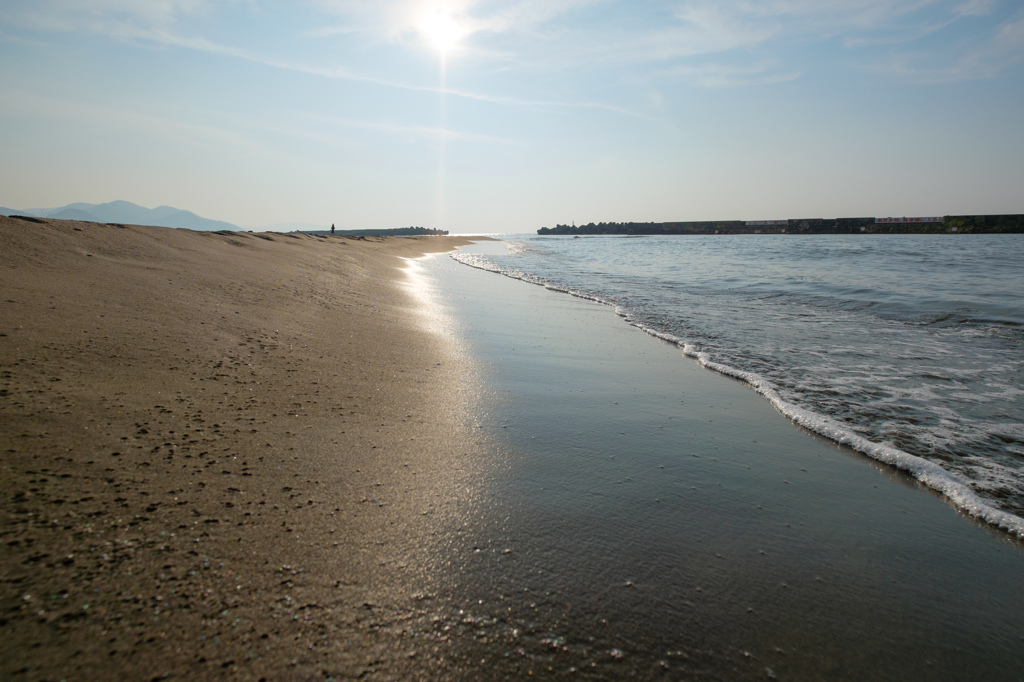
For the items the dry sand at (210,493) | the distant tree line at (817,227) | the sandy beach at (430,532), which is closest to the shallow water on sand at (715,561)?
→ the sandy beach at (430,532)

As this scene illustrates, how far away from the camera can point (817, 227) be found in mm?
87625

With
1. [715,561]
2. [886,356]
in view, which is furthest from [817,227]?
[715,561]

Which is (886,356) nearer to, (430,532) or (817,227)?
(430,532)

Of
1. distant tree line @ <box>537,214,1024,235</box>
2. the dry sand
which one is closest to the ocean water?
the dry sand

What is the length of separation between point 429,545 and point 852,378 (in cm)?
489

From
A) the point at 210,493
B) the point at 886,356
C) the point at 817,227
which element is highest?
the point at 817,227

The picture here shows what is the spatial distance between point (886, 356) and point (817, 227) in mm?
98523

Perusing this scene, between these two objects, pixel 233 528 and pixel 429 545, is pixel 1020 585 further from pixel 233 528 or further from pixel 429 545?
pixel 233 528

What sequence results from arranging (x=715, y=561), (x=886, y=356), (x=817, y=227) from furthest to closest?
(x=817, y=227) → (x=886, y=356) → (x=715, y=561)

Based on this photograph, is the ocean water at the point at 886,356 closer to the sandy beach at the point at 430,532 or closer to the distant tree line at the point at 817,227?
the sandy beach at the point at 430,532

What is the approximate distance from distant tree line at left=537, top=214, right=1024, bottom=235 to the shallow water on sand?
88.3 meters

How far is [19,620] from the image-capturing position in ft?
4.28

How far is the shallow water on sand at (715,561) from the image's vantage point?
1560 millimetres

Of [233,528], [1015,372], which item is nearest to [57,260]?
[233,528]
